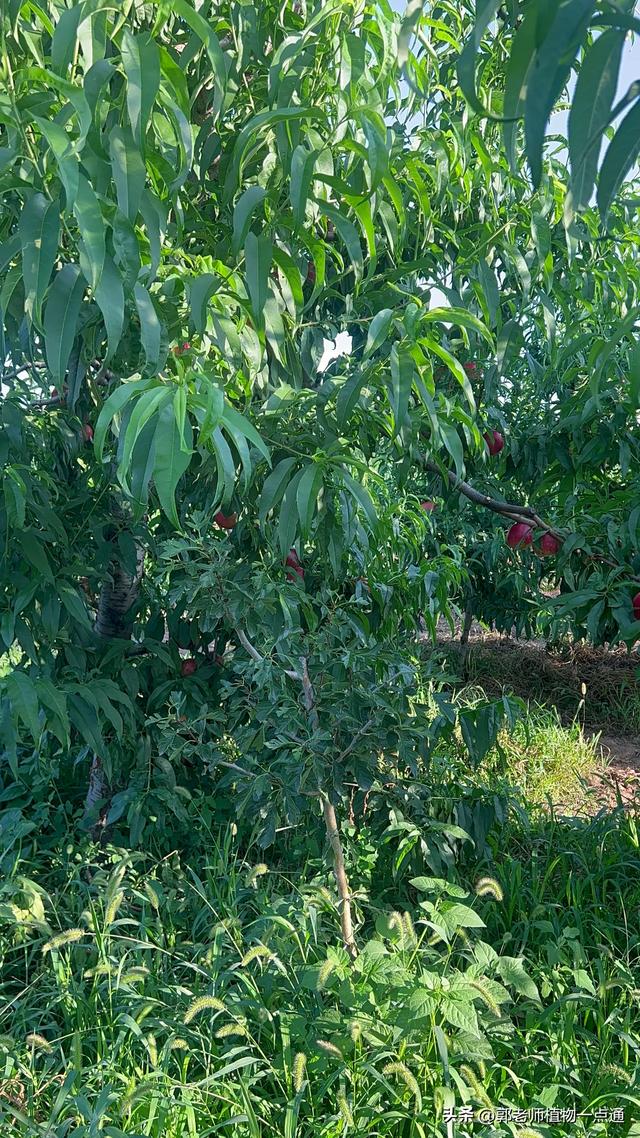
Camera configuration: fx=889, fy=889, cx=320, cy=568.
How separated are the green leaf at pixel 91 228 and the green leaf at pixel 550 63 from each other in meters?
0.53

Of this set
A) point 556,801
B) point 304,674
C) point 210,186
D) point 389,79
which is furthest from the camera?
point 556,801

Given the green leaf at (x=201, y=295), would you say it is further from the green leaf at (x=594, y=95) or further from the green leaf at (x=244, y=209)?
the green leaf at (x=594, y=95)

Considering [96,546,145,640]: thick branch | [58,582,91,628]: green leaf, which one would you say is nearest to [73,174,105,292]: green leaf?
[58,582,91,628]: green leaf

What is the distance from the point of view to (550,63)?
453mm

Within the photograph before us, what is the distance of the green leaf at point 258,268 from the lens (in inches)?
43.4

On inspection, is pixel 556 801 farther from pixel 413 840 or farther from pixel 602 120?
pixel 602 120

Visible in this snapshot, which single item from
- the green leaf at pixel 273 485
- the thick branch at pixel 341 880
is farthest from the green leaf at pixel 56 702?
the green leaf at pixel 273 485

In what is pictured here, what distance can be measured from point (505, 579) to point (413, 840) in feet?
6.47

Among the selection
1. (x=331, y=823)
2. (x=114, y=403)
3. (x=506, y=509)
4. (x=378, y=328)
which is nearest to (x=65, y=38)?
(x=114, y=403)

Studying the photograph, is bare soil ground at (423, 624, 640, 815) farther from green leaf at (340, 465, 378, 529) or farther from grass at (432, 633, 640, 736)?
green leaf at (340, 465, 378, 529)

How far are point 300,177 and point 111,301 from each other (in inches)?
12.3

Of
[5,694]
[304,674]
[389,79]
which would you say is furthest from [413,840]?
[389,79]

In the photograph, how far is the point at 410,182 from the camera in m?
1.47

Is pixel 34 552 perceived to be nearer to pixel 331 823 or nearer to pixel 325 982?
pixel 331 823
